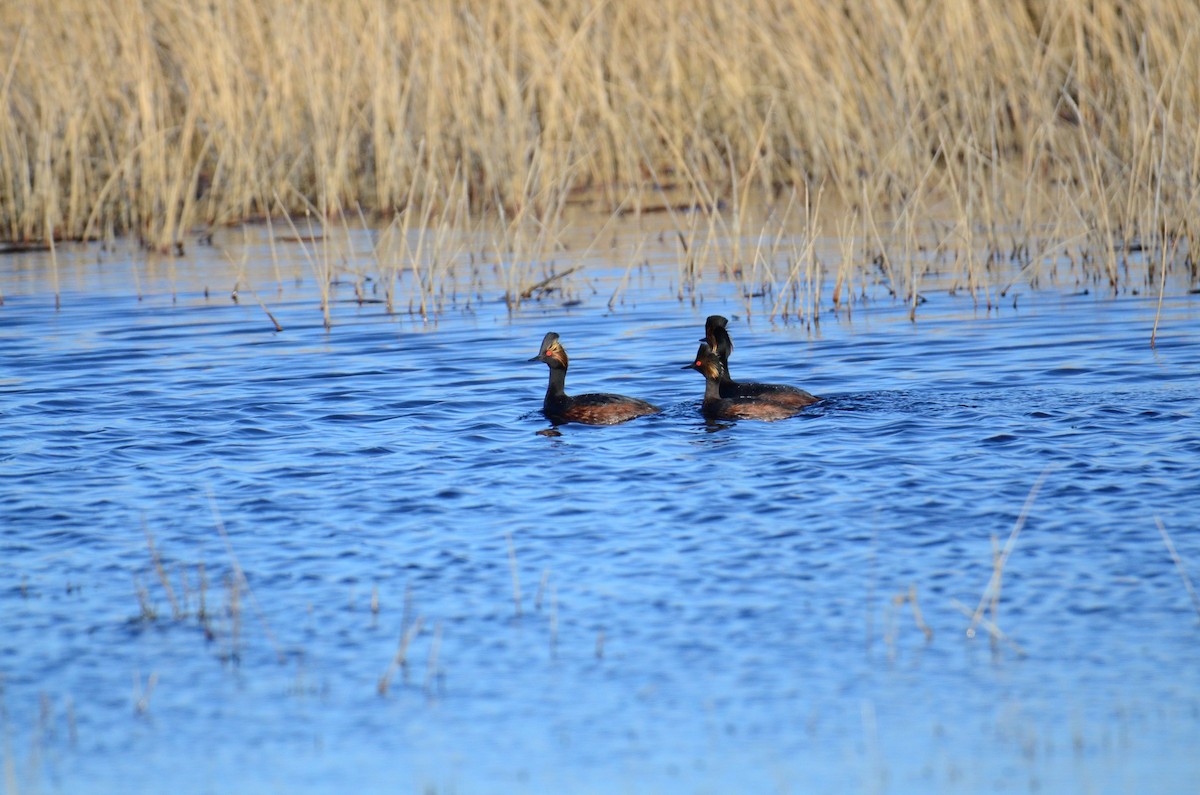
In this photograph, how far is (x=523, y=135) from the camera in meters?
17.1

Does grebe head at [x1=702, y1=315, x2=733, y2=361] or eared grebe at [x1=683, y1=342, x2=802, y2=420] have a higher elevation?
grebe head at [x1=702, y1=315, x2=733, y2=361]

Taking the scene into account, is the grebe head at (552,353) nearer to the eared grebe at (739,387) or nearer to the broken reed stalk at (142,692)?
the eared grebe at (739,387)

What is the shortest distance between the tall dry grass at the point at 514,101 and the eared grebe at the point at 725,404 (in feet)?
17.7

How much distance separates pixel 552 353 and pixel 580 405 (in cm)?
75

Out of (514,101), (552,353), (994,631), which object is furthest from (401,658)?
(514,101)

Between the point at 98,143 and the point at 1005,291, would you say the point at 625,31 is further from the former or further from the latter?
the point at 1005,291

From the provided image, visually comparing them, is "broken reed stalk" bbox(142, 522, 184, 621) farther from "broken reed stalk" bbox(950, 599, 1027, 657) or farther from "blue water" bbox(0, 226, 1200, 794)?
Result: "broken reed stalk" bbox(950, 599, 1027, 657)

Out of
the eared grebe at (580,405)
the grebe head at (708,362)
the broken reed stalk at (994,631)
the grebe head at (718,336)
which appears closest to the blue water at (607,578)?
the broken reed stalk at (994,631)

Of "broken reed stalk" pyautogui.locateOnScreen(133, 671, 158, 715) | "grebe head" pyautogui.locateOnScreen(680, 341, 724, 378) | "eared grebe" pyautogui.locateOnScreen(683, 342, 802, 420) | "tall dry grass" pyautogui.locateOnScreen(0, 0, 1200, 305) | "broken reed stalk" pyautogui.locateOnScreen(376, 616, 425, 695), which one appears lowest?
"broken reed stalk" pyautogui.locateOnScreen(133, 671, 158, 715)

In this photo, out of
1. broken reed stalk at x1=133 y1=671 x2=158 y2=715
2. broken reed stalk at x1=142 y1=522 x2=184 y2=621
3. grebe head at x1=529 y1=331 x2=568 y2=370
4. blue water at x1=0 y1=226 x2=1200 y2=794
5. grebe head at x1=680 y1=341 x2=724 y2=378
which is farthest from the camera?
grebe head at x1=529 y1=331 x2=568 y2=370

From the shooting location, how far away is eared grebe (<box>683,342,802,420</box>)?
9562 millimetres

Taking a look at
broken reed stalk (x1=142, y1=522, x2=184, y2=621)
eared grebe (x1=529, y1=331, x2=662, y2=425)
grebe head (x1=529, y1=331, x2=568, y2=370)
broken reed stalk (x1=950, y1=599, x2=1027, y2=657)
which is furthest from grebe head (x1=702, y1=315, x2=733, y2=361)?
broken reed stalk (x1=950, y1=599, x2=1027, y2=657)

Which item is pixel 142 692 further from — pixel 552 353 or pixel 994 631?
pixel 552 353

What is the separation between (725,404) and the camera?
9656 mm
